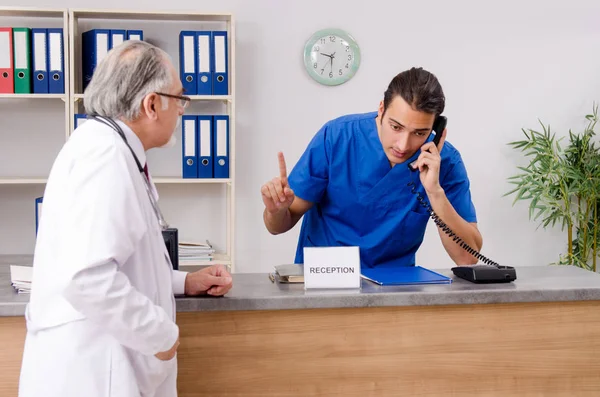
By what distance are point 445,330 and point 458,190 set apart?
2.12 feet

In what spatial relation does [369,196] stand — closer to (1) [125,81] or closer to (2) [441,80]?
(1) [125,81]

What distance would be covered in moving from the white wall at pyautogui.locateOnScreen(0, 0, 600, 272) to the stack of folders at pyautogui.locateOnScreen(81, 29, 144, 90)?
334 mm

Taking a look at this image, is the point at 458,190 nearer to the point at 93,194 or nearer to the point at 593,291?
the point at 593,291

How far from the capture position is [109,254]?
124cm

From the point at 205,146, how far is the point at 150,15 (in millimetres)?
752

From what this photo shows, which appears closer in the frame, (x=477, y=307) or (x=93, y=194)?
(x=93, y=194)

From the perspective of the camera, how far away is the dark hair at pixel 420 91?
6.46ft

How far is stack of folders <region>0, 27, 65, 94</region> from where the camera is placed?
339 centimetres

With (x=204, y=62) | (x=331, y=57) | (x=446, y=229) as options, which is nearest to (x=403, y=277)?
(x=446, y=229)

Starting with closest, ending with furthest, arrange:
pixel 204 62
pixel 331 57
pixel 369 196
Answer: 1. pixel 369 196
2. pixel 204 62
3. pixel 331 57

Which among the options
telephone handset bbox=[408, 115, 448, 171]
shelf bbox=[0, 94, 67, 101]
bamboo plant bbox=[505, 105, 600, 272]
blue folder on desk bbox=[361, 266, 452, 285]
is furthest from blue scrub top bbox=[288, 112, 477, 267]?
bamboo plant bbox=[505, 105, 600, 272]

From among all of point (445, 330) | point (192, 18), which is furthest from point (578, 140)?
point (445, 330)

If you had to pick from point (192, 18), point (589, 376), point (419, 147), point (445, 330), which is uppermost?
point (192, 18)

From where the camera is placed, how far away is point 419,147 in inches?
84.5
